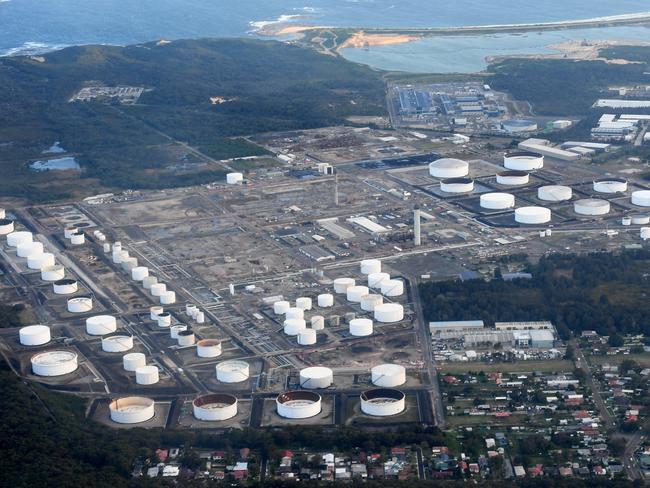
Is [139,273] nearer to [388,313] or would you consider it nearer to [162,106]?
[388,313]

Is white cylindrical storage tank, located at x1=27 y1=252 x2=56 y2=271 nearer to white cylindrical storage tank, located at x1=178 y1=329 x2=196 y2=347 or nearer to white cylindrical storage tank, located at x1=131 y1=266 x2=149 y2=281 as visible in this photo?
white cylindrical storage tank, located at x1=131 y1=266 x2=149 y2=281

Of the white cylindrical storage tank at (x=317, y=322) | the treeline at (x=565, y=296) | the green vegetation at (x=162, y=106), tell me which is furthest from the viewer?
the green vegetation at (x=162, y=106)

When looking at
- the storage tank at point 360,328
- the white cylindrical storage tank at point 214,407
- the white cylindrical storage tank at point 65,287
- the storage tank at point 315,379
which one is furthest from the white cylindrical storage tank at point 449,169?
the white cylindrical storage tank at point 214,407

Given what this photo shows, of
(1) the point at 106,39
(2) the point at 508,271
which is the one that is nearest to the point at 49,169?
(2) the point at 508,271

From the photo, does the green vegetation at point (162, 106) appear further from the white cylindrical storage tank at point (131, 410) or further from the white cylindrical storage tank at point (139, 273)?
the white cylindrical storage tank at point (131, 410)

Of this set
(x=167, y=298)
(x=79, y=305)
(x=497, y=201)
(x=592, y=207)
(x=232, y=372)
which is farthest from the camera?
(x=497, y=201)

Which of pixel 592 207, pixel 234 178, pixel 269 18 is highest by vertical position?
pixel 592 207

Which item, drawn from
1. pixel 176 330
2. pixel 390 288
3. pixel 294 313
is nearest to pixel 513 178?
pixel 390 288

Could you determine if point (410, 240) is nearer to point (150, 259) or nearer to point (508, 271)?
point (508, 271)
